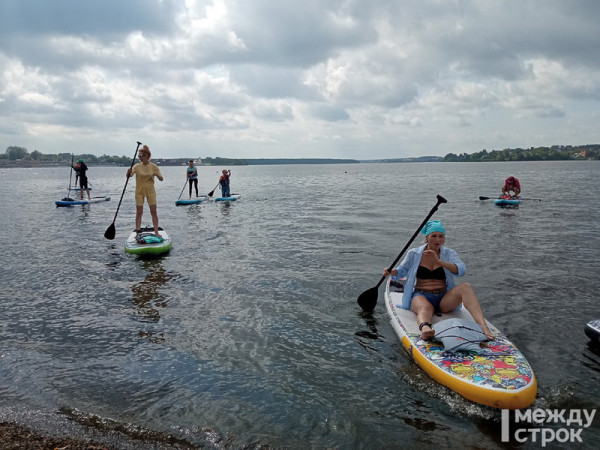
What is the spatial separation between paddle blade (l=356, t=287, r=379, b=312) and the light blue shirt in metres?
1.21

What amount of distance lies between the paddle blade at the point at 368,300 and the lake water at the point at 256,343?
0.17 metres

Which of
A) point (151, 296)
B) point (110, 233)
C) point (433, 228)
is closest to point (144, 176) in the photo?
point (110, 233)

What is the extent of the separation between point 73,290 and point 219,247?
5.76m

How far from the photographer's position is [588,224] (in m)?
19.6

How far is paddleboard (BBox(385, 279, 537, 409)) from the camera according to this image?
503cm

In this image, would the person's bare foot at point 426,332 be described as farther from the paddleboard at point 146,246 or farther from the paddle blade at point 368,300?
the paddleboard at point 146,246

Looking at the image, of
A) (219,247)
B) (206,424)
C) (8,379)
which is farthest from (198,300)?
(219,247)

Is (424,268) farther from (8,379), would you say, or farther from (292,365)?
(8,379)

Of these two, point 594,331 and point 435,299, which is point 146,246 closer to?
point 435,299

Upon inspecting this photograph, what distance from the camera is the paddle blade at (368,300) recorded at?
8766mm

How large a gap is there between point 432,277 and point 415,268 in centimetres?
33

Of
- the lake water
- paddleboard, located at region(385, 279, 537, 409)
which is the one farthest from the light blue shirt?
the lake water

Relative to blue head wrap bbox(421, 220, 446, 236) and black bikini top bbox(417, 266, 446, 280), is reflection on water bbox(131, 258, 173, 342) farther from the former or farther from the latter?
blue head wrap bbox(421, 220, 446, 236)

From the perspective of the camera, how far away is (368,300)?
8.79m
